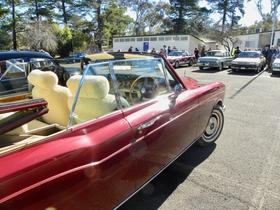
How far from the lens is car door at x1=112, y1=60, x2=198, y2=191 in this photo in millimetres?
2334

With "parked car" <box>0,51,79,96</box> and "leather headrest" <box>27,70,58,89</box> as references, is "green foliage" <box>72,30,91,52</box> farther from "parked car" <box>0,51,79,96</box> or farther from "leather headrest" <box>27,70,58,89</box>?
"leather headrest" <box>27,70,58,89</box>

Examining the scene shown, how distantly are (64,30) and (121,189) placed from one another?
32.1 metres

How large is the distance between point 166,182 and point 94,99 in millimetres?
1504

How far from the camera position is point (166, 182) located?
3.17 meters

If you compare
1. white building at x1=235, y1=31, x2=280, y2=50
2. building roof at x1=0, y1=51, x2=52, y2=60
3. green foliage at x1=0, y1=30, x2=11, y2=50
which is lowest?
building roof at x1=0, y1=51, x2=52, y2=60

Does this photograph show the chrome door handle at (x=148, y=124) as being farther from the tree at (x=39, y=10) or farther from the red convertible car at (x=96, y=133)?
the tree at (x=39, y=10)

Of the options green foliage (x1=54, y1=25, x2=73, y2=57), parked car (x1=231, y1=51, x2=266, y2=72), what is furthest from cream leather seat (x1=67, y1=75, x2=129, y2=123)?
green foliage (x1=54, y1=25, x2=73, y2=57)

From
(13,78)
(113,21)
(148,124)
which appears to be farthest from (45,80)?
(113,21)

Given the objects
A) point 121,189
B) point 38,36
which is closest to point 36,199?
point 121,189

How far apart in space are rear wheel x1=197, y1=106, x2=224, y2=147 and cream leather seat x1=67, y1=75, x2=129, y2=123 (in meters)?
2.19

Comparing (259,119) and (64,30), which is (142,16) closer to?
(64,30)

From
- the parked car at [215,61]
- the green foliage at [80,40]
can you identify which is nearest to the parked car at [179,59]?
the parked car at [215,61]

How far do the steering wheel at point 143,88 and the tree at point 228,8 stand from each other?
47.9 metres

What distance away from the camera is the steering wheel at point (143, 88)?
2944mm
